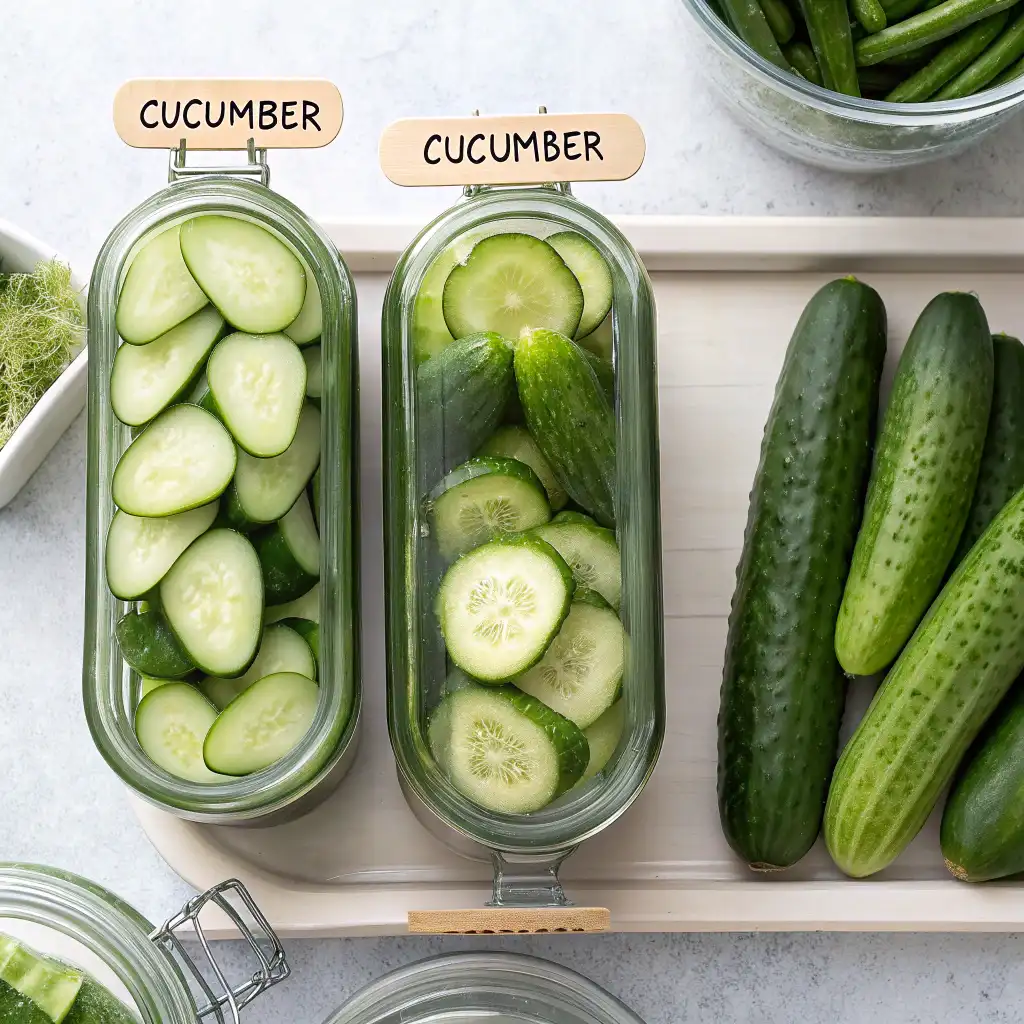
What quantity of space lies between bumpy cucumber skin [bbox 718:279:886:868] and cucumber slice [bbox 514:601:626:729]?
0.15 m

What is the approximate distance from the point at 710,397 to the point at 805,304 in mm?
117

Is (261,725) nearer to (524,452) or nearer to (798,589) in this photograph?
(524,452)

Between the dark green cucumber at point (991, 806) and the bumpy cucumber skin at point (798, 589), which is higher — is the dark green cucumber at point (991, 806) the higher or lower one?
the lower one

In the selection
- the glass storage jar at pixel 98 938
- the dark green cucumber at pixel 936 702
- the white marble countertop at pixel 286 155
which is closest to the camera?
the glass storage jar at pixel 98 938

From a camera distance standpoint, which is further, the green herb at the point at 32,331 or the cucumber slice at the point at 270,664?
the green herb at the point at 32,331

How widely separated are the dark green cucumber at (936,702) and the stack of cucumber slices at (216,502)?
16.8 inches

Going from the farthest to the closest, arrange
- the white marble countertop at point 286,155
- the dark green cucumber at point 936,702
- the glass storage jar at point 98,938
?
the white marble countertop at point 286,155 → the dark green cucumber at point 936,702 → the glass storage jar at point 98,938

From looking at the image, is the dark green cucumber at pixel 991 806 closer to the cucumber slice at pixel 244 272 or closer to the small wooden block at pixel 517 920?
the small wooden block at pixel 517 920

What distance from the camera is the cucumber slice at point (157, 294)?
78 centimetres

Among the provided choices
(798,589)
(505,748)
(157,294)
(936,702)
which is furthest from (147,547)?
(936,702)

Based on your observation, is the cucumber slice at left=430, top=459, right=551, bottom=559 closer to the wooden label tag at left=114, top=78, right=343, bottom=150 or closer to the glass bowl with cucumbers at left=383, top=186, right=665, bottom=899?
the glass bowl with cucumbers at left=383, top=186, right=665, bottom=899

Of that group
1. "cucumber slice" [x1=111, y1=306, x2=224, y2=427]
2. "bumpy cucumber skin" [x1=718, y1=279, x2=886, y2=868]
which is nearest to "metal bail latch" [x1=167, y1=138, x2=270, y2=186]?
"cucumber slice" [x1=111, y1=306, x2=224, y2=427]

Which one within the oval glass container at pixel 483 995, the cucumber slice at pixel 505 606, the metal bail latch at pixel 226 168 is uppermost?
the metal bail latch at pixel 226 168

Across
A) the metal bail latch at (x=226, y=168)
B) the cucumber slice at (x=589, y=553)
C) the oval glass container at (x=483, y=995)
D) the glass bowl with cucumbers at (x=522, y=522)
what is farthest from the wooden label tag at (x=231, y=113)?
the oval glass container at (x=483, y=995)
